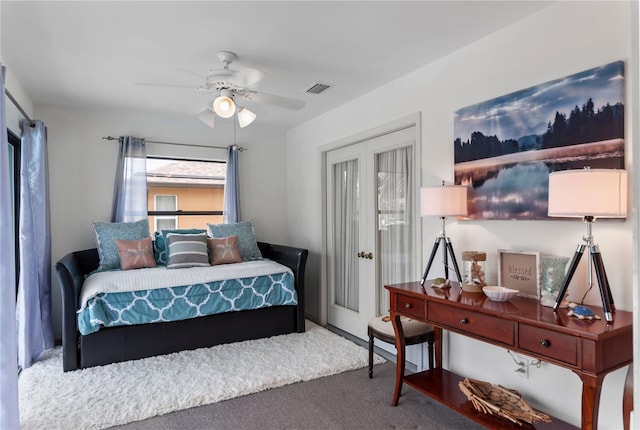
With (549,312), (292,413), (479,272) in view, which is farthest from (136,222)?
(549,312)

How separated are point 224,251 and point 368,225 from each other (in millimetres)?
1597

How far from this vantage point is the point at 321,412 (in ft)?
8.08

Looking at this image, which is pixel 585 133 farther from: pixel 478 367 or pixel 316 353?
pixel 316 353

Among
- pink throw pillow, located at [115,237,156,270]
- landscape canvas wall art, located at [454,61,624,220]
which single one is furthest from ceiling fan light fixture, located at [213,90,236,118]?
pink throw pillow, located at [115,237,156,270]

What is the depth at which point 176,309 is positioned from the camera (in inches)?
135

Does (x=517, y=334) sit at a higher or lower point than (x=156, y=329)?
higher

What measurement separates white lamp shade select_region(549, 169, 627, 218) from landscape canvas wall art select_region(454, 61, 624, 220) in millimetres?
250

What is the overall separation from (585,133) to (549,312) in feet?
3.06

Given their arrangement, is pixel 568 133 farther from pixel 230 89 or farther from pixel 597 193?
pixel 230 89

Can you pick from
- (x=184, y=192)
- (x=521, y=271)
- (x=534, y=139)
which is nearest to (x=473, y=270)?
(x=521, y=271)

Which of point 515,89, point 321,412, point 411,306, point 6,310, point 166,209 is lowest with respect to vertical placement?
point 321,412

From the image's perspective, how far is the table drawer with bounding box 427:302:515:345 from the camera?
1.84m

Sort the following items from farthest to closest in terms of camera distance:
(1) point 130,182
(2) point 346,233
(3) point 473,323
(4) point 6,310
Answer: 1. (1) point 130,182
2. (2) point 346,233
3. (3) point 473,323
4. (4) point 6,310

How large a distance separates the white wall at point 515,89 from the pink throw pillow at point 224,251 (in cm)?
200
